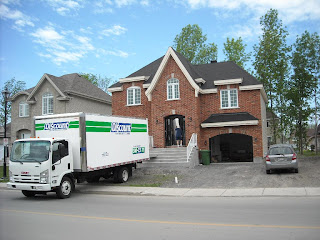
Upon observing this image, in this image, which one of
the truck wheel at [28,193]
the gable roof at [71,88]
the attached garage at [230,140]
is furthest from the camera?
the gable roof at [71,88]

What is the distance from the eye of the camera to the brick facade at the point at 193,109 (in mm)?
23594

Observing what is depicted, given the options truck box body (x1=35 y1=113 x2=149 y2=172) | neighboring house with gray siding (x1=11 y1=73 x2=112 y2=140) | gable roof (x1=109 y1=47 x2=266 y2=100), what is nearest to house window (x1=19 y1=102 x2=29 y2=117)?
neighboring house with gray siding (x1=11 y1=73 x2=112 y2=140)

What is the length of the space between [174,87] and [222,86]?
381 centimetres

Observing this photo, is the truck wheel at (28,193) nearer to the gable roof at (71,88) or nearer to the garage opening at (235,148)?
the gable roof at (71,88)

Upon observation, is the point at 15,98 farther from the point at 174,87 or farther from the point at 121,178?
the point at 121,178

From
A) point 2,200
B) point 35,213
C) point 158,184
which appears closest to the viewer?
point 35,213

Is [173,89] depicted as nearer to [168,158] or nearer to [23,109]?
[168,158]

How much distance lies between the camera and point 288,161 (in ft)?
52.9

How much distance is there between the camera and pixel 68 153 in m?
12.9

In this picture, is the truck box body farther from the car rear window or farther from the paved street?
the car rear window

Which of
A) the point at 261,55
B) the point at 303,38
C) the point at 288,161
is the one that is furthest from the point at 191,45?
the point at 288,161

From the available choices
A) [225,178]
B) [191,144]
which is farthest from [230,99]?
[225,178]

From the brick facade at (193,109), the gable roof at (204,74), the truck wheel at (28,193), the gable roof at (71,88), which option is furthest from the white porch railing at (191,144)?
the gable roof at (71,88)

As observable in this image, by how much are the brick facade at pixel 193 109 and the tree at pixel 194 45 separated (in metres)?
21.4
